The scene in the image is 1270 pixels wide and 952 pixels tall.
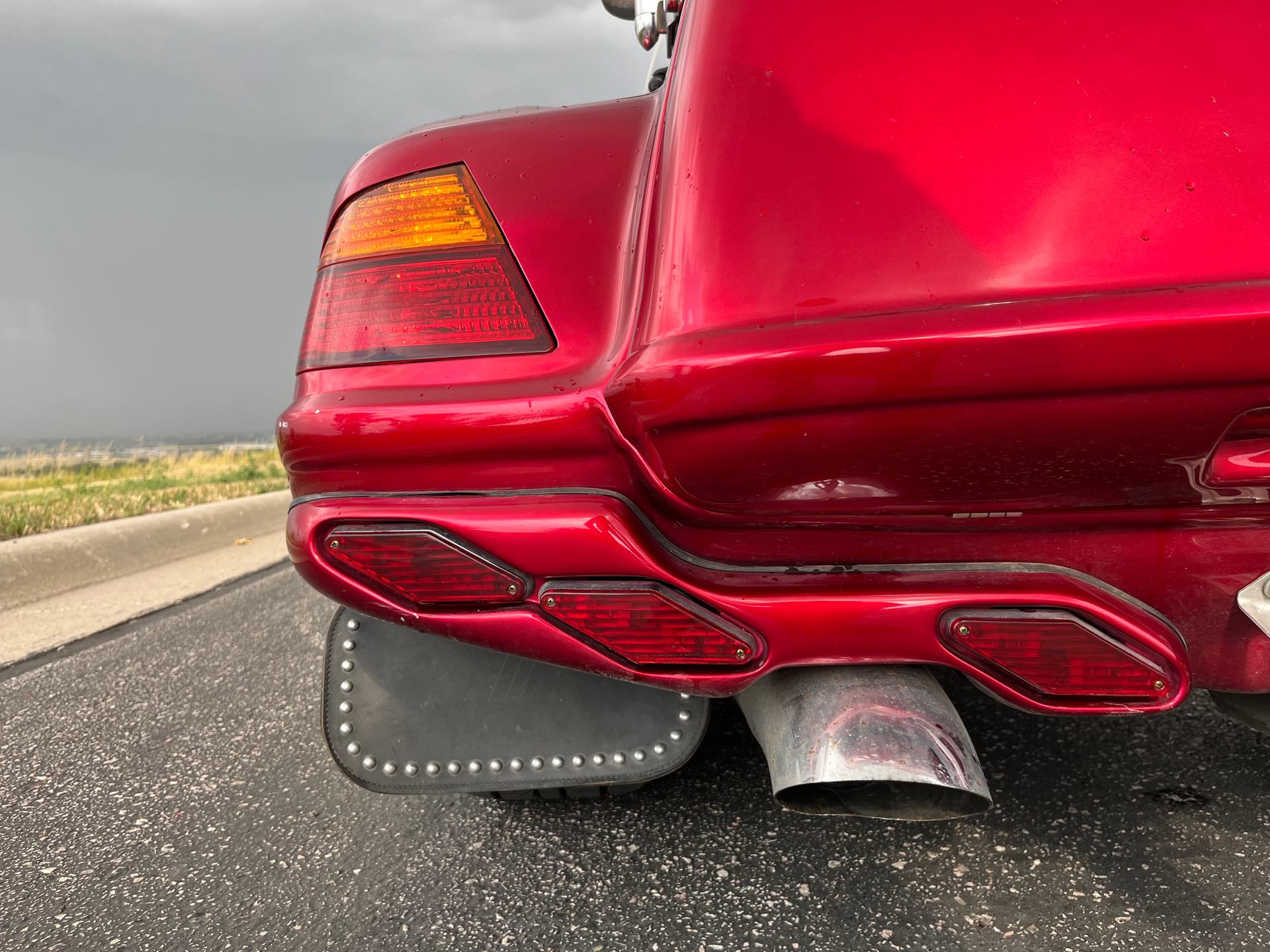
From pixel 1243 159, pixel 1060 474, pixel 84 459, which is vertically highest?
pixel 1243 159

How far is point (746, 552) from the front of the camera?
4.00 feet

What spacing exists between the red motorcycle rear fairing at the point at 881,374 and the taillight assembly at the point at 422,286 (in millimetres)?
30

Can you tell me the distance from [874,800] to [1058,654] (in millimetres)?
325

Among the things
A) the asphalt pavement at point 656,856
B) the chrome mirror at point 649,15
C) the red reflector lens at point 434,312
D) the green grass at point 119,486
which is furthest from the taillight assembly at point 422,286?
the green grass at point 119,486

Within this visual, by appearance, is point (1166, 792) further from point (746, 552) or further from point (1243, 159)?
point (1243, 159)

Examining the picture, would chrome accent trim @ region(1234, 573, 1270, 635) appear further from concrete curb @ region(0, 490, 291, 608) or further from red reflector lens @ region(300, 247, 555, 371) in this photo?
concrete curb @ region(0, 490, 291, 608)

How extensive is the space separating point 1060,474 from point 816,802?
56cm

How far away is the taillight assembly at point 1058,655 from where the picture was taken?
1092mm

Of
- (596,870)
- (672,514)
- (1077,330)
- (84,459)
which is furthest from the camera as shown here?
(84,459)

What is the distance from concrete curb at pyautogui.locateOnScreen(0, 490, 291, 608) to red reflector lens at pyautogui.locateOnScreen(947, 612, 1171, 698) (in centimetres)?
427

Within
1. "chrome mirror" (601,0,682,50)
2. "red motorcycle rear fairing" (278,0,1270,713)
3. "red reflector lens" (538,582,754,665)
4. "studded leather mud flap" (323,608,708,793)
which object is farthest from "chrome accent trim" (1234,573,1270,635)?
"chrome mirror" (601,0,682,50)

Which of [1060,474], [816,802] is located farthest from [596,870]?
[1060,474]

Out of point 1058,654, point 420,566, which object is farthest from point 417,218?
point 1058,654

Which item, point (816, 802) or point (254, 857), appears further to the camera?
point (254, 857)
